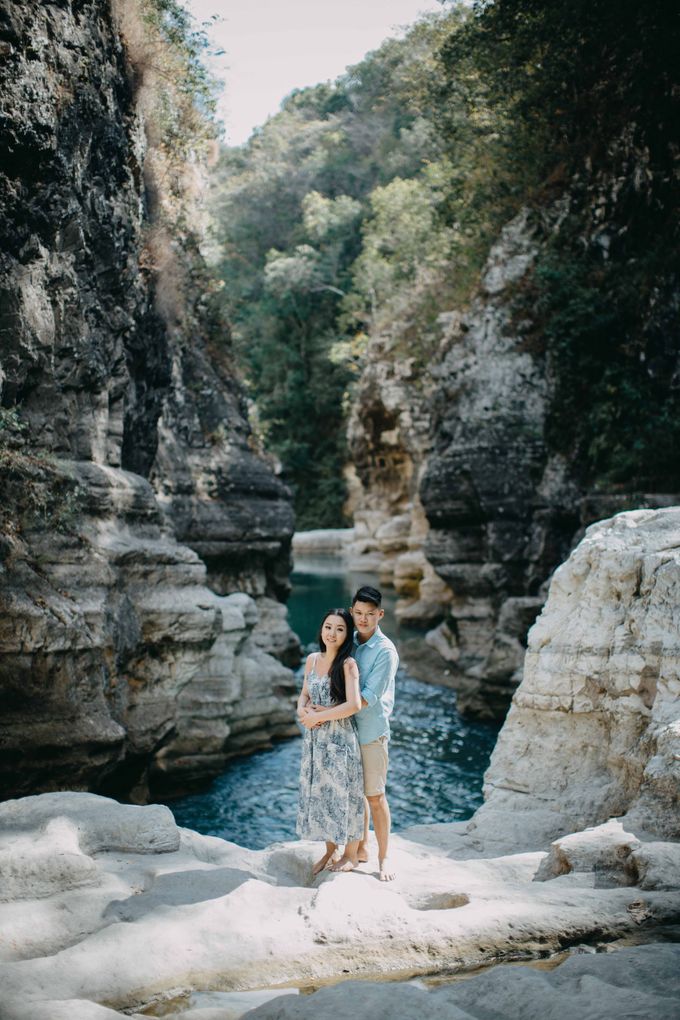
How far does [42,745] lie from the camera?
7949 mm

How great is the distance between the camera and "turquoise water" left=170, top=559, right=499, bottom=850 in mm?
10680

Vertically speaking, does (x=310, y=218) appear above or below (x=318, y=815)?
above

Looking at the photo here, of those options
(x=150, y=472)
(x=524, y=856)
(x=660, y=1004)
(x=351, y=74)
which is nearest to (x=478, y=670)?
(x=150, y=472)

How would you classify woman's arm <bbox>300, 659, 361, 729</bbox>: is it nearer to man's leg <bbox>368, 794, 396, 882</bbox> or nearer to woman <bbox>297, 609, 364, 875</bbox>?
woman <bbox>297, 609, 364, 875</bbox>

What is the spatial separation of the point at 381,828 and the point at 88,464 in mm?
5489

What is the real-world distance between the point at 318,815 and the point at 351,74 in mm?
52853

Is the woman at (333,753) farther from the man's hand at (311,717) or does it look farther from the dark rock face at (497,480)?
the dark rock face at (497,480)

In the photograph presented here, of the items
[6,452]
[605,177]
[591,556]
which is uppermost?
[605,177]

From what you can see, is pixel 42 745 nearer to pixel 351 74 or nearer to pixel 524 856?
pixel 524 856

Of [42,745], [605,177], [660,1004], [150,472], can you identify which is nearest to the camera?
[660,1004]

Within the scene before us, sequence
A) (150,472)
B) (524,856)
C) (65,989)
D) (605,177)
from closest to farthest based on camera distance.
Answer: (65,989)
(524,856)
(150,472)
(605,177)

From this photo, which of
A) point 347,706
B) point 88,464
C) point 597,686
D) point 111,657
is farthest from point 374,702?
point 88,464

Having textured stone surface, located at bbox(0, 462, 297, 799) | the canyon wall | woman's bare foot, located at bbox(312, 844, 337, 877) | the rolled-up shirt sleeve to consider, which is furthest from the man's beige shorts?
the canyon wall

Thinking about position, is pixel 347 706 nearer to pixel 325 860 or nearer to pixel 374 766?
pixel 374 766
